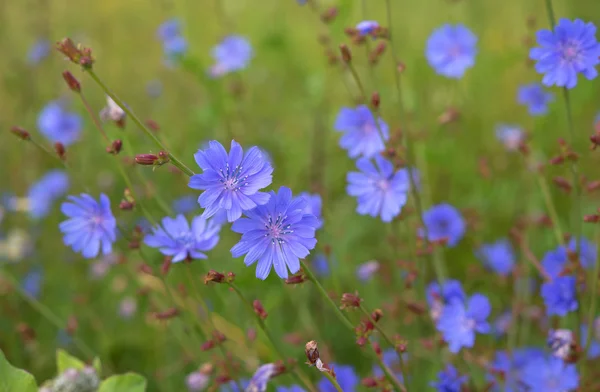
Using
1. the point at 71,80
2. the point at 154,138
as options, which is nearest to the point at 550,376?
the point at 154,138

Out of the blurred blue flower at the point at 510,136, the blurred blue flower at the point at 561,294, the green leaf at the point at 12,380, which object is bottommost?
the green leaf at the point at 12,380

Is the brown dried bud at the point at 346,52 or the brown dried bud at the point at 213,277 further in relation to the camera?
the brown dried bud at the point at 346,52

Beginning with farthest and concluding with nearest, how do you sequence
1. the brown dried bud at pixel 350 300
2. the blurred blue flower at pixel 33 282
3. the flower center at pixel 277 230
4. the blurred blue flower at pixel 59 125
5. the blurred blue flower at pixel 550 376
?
the blurred blue flower at pixel 59 125
the blurred blue flower at pixel 33 282
the blurred blue flower at pixel 550 376
the brown dried bud at pixel 350 300
the flower center at pixel 277 230

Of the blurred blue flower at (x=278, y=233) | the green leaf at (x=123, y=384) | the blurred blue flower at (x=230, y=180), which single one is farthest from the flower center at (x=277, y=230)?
the green leaf at (x=123, y=384)

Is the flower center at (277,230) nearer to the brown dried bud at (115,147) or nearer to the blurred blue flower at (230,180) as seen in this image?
the blurred blue flower at (230,180)

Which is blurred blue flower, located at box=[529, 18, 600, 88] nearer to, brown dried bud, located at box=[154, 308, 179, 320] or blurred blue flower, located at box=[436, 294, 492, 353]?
blurred blue flower, located at box=[436, 294, 492, 353]

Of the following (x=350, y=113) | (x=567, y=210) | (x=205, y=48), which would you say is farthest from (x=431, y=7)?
(x=350, y=113)

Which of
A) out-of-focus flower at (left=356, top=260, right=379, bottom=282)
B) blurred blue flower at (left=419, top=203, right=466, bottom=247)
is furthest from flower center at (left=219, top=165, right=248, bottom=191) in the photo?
blurred blue flower at (left=419, top=203, right=466, bottom=247)
